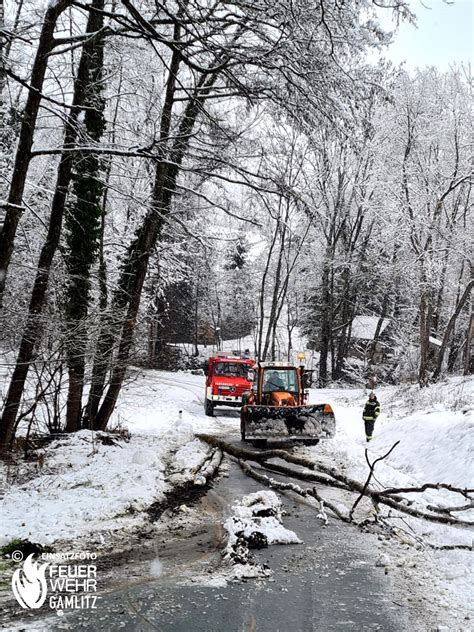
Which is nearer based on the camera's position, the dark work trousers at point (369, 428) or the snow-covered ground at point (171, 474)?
the snow-covered ground at point (171, 474)

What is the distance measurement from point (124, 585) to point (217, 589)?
892mm

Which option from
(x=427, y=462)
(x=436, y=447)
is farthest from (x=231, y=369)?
(x=427, y=462)

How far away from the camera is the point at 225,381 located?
817 inches

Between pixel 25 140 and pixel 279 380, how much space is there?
9635mm

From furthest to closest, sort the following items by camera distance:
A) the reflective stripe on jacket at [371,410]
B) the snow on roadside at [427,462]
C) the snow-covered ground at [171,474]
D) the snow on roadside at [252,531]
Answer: the reflective stripe on jacket at [371,410]
the snow-covered ground at [171,474]
the snow on roadside at [427,462]
the snow on roadside at [252,531]

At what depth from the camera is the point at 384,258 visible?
2939 cm

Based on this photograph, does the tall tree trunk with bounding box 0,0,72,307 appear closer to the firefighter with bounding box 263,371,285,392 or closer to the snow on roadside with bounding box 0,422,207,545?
the snow on roadside with bounding box 0,422,207,545

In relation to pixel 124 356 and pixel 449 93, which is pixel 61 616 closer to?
pixel 124 356

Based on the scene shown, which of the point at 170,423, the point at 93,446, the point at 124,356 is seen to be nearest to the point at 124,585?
the point at 93,446

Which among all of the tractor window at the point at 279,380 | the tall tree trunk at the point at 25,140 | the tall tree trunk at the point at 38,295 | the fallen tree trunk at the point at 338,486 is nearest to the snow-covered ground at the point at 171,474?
the fallen tree trunk at the point at 338,486

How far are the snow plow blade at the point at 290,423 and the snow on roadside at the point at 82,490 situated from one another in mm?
1954

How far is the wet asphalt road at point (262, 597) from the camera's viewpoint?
13.9ft

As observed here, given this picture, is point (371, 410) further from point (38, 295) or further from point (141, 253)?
point (38, 295)

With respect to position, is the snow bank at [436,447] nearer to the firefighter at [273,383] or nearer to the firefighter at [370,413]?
the firefighter at [370,413]
